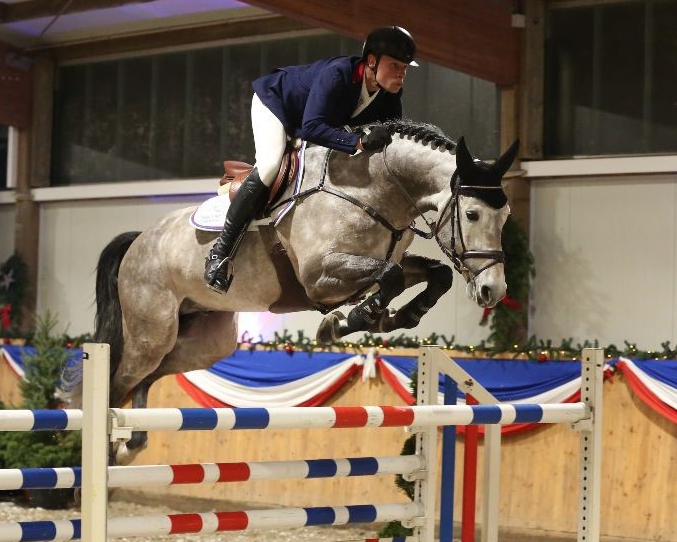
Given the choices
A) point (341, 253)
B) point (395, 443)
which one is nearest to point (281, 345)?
point (395, 443)

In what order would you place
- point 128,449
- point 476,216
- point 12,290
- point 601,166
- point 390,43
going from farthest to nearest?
point 12,290 < point 601,166 < point 128,449 < point 390,43 < point 476,216

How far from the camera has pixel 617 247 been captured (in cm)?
805

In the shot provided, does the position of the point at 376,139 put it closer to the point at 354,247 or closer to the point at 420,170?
the point at 420,170

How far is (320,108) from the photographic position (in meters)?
4.18

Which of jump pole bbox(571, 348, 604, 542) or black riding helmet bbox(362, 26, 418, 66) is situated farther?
jump pole bbox(571, 348, 604, 542)

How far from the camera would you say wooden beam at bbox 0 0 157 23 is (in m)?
10.1

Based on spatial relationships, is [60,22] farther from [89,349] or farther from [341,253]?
[89,349]

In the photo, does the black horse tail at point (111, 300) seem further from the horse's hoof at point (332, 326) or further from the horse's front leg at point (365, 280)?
the horse's front leg at point (365, 280)

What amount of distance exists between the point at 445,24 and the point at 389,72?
3.61m

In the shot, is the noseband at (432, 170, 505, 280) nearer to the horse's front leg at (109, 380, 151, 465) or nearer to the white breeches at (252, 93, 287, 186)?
the white breeches at (252, 93, 287, 186)

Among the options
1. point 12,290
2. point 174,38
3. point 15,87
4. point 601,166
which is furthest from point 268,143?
point 15,87

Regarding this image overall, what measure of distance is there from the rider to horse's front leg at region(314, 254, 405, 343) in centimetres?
41

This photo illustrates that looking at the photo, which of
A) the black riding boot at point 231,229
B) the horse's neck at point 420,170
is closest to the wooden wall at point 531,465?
the horse's neck at point 420,170

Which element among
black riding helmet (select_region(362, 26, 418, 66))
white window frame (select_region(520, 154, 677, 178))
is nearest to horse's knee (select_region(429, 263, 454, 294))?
black riding helmet (select_region(362, 26, 418, 66))
